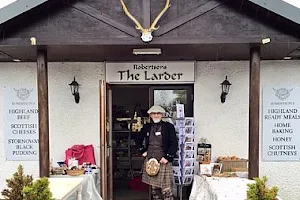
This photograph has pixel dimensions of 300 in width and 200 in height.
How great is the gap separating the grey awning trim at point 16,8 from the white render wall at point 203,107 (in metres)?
2.02

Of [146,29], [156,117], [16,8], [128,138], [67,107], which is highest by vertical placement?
[16,8]

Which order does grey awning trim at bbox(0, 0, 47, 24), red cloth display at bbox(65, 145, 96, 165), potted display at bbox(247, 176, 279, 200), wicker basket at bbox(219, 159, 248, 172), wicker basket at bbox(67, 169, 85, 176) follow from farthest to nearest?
1. red cloth display at bbox(65, 145, 96, 165)
2. wicker basket at bbox(219, 159, 248, 172)
3. wicker basket at bbox(67, 169, 85, 176)
4. grey awning trim at bbox(0, 0, 47, 24)
5. potted display at bbox(247, 176, 279, 200)

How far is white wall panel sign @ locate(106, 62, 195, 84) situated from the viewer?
6.43 meters

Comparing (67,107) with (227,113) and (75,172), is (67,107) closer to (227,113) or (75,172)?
(75,172)

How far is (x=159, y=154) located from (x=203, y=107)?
130 centimetres

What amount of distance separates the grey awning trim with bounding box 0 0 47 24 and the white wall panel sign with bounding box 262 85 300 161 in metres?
4.04

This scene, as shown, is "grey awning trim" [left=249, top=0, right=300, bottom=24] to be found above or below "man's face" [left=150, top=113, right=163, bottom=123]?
above

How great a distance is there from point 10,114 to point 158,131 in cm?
271

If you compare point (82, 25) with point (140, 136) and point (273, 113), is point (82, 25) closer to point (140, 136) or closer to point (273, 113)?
Result: point (140, 136)

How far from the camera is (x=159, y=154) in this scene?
226 inches

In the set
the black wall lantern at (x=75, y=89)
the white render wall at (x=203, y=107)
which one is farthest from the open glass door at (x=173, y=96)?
the black wall lantern at (x=75, y=89)

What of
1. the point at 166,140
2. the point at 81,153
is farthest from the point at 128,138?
the point at 166,140

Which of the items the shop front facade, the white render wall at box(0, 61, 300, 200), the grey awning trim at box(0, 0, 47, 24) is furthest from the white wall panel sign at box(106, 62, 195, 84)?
the grey awning trim at box(0, 0, 47, 24)

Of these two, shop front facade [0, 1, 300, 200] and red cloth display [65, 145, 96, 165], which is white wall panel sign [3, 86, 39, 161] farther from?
red cloth display [65, 145, 96, 165]
